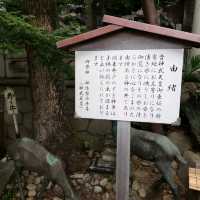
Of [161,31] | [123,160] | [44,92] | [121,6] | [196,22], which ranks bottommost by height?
[123,160]

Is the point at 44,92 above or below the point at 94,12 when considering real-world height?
below

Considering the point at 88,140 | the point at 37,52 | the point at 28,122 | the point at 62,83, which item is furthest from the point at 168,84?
the point at 28,122

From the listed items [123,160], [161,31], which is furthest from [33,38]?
[123,160]

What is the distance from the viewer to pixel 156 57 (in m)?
2.54

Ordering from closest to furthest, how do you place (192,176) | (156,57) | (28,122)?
(156,57) < (192,176) < (28,122)

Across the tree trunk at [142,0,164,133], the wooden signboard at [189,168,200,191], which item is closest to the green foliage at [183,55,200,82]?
the tree trunk at [142,0,164,133]

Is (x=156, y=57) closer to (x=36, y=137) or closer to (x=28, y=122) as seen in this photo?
(x=36, y=137)

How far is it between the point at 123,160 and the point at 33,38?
6.16 feet

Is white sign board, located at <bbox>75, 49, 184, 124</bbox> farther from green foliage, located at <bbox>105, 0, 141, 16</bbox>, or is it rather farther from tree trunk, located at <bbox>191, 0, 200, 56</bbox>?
tree trunk, located at <bbox>191, 0, 200, 56</bbox>

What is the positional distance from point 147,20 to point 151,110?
3.02m

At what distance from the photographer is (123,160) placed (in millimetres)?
2893

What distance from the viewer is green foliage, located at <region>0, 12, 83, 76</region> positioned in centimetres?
322

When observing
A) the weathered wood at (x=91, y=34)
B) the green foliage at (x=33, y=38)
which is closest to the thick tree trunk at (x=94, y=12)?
the green foliage at (x=33, y=38)

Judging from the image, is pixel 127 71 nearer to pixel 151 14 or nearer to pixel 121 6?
pixel 151 14
